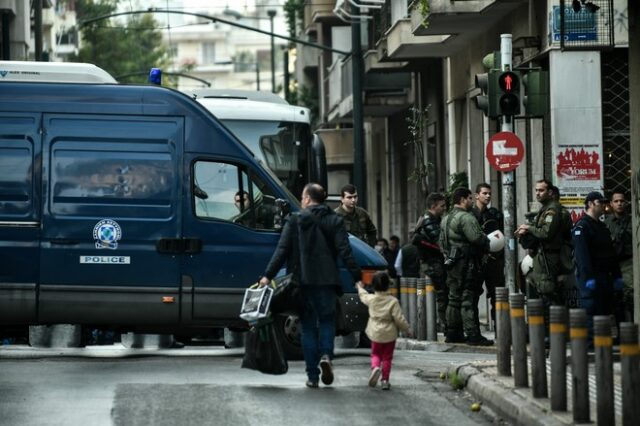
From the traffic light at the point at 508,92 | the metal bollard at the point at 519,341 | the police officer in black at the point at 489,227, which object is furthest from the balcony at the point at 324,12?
the metal bollard at the point at 519,341

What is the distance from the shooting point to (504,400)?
12195 millimetres

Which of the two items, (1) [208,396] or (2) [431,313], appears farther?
(2) [431,313]

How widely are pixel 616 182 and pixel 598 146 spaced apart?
560 mm

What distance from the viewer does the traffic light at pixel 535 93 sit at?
58.5ft

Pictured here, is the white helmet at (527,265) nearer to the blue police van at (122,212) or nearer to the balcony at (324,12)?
the blue police van at (122,212)

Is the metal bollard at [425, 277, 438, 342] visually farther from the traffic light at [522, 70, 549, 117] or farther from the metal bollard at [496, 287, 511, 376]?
the metal bollard at [496, 287, 511, 376]

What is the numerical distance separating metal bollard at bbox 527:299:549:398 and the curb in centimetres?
16

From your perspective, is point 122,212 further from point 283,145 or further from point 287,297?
point 283,145

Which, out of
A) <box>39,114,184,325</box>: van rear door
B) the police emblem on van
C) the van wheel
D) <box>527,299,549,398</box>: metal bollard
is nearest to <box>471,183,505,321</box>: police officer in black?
the van wheel

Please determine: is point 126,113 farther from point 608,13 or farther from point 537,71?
point 608,13

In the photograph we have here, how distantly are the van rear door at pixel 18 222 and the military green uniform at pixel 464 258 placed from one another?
4.82 metres

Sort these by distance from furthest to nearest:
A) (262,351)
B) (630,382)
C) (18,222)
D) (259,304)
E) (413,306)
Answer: (413,306) < (18,222) < (262,351) < (259,304) < (630,382)

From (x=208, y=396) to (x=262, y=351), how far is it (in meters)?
1.33

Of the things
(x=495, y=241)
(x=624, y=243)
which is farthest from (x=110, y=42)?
(x=624, y=243)
